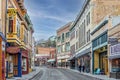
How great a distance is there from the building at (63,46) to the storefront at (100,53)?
206 feet

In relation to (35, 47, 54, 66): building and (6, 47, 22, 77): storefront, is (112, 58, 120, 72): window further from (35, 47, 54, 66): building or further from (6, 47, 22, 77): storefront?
(35, 47, 54, 66): building

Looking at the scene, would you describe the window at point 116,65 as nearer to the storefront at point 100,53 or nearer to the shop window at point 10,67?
the storefront at point 100,53

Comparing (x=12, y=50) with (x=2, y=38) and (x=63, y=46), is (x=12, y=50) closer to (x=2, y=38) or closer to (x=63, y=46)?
(x=2, y=38)

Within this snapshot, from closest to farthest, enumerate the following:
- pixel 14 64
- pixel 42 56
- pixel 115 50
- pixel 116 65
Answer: pixel 115 50 < pixel 14 64 < pixel 116 65 < pixel 42 56

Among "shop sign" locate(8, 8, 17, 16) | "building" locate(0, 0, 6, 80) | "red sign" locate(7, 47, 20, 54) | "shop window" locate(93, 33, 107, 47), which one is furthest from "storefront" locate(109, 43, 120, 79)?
"building" locate(0, 0, 6, 80)

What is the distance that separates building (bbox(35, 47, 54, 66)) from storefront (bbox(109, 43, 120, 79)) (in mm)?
127790

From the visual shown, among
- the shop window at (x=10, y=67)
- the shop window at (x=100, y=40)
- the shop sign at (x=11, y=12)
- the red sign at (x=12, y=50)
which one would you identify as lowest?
the shop window at (x=10, y=67)

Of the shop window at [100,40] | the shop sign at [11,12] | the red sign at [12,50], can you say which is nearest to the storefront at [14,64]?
the red sign at [12,50]

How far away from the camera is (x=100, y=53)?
188 ft

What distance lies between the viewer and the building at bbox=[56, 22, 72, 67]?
404 feet

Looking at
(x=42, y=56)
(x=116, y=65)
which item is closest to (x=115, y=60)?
(x=116, y=65)

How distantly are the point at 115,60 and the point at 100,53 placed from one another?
14.1 meters

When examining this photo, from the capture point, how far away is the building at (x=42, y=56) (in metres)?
174

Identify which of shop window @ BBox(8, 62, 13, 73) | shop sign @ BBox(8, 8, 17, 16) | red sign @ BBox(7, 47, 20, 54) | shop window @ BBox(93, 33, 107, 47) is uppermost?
shop sign @ BBox(8, 8, 17, 16)
